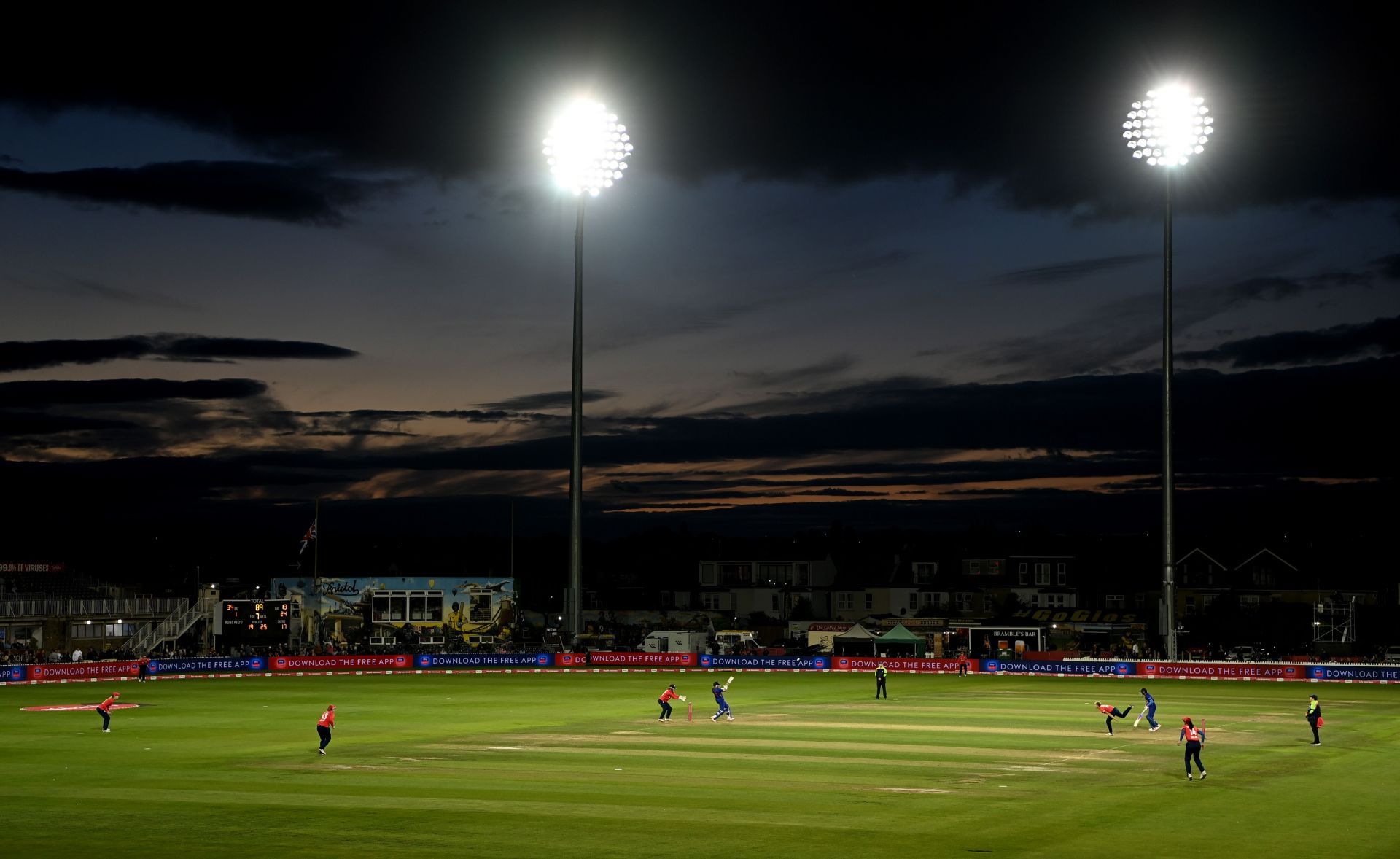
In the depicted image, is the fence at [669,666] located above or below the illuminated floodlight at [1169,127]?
below

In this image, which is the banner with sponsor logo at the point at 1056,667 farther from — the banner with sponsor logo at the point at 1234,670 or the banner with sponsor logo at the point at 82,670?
the banner with sponsor logo at the point at 82,670

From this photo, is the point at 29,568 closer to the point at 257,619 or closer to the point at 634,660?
the point at 257,619

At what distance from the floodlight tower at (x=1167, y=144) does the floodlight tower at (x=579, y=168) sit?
78.9 ft

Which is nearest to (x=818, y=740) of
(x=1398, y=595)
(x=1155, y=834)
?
(x=1155, y=834)

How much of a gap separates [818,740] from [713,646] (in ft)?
167

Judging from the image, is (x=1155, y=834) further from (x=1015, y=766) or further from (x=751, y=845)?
(x=1015, y=766)

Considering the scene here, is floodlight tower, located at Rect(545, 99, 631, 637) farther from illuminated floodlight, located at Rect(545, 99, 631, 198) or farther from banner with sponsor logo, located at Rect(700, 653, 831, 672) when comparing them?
banner with sponsor logo, located at Rect(700, 653, 831, 672)

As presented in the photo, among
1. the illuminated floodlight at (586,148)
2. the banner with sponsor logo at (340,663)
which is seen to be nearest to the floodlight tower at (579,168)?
the illuminated floodlight at (586,148)

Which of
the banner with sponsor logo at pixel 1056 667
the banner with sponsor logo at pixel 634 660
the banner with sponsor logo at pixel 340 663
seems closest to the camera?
the banner with sponsor logo at pixel 1056 667

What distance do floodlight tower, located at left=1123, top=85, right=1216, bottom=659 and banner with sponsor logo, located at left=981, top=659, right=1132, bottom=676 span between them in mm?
8763

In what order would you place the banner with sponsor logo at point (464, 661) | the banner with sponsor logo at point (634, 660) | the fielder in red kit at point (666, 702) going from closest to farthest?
the fielder in red kit at point (666, 702) < the banner with sponsor logo at point (464, 661) < the banner with sponsor logo at point (634, 660)

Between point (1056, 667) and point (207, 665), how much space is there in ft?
143

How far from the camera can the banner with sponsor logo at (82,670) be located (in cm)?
6500

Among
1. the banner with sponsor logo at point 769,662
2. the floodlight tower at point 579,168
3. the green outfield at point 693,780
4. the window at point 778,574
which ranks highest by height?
the floodlight tower at point 579,168
